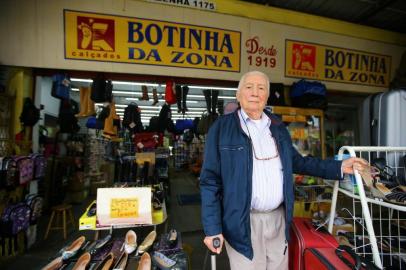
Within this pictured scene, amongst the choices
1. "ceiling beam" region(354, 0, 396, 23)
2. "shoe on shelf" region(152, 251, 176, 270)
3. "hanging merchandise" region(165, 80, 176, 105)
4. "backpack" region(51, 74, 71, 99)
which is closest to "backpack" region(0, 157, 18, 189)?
"backpack" region(51, 74, 71, 99)

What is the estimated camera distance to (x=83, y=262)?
1644 mm

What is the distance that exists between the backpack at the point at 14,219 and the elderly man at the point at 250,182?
2814 mm

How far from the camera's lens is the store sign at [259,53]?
414 cm

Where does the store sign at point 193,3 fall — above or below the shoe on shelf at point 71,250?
above

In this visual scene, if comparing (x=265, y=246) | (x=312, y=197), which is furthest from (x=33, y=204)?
(x=312, y=197)

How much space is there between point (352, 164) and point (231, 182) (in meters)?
0.73

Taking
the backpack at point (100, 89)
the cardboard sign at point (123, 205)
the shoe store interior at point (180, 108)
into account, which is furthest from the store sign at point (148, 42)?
the cardboard sign at point (123, 205)

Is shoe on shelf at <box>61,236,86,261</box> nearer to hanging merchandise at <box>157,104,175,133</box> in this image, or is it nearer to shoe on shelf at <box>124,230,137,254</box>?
shoe on shelf at <box>124,230,137,254</box>

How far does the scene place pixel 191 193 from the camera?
292 inches

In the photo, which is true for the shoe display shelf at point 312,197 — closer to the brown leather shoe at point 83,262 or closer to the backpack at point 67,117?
the brown leather shoe at point 83,262

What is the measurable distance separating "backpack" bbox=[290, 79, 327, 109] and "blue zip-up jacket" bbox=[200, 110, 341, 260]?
9.01 ft

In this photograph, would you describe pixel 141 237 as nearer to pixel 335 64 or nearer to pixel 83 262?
pixel 83 262

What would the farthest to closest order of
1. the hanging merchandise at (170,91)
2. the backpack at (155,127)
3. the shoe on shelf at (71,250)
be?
the backpack at (155,127) < the hanging merchandise at (170,91) < the shoe on shelf at (71,250)

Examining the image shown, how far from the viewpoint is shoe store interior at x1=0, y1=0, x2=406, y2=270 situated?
1.72 meters
